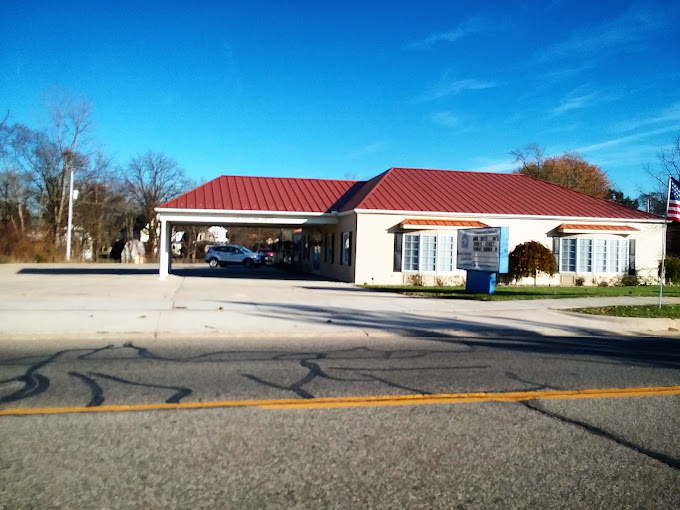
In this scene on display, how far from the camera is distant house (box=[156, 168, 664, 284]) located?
2542 centimetres

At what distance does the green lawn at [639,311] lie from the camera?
49.9 ft

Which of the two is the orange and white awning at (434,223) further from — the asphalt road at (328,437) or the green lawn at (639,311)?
the asphalt road at (328,437)

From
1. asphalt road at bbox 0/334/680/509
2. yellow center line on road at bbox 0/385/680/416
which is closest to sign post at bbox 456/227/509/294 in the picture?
asphalt road at bbox 0/334/680/509

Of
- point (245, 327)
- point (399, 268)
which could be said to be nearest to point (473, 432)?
point (245, 327)

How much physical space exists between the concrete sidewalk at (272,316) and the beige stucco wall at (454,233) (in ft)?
17.9

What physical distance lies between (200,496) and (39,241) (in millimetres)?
46077

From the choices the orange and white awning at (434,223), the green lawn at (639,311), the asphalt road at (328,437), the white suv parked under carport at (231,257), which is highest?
the orange and white awning at (434,223)

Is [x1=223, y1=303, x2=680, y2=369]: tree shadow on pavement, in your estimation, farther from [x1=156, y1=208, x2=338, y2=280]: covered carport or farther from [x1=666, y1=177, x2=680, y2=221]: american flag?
[x1=156, y1=208, x2=338, y2=280]: covered carport

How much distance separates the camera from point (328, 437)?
17.5 feet

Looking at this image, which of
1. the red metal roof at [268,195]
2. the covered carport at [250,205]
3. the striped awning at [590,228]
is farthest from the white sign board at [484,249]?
the red metal roof at [268,195]

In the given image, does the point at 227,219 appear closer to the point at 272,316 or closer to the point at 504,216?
the point at 504,216

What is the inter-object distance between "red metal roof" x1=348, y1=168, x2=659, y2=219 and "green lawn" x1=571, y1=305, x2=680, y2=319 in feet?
34.8

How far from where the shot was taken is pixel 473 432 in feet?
18.3

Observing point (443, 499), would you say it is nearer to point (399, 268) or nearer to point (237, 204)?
point (399, 268)
